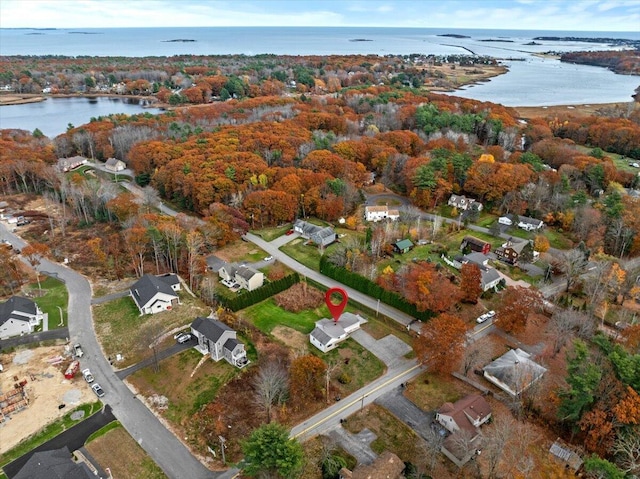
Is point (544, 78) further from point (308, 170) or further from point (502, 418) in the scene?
point (502, 418)

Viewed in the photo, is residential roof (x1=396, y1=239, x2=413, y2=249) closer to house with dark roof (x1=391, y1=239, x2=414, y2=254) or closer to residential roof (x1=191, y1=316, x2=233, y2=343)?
house with dark roof (x1=391, y1=239, x2=414, y2=254)

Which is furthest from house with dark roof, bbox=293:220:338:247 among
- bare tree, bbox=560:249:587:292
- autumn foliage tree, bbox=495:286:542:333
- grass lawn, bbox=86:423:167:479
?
grass lawn, bbox=86:423:167:479

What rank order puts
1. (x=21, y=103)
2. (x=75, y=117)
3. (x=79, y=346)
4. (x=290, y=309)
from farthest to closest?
(x=21, y=103) < (x=75, y=117) < (x=290, y=309) < (x=79, y=346)

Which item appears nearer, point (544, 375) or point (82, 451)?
point (82, 451)

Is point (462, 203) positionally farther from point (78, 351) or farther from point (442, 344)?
point (78, 351)

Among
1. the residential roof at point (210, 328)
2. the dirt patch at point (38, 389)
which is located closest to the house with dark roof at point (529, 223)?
the residential roof at point (210, 328)

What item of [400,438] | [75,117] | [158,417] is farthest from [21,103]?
[400,438]

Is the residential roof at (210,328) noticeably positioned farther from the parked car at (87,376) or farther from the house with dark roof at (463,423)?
the house with dark roof at (463,423)
